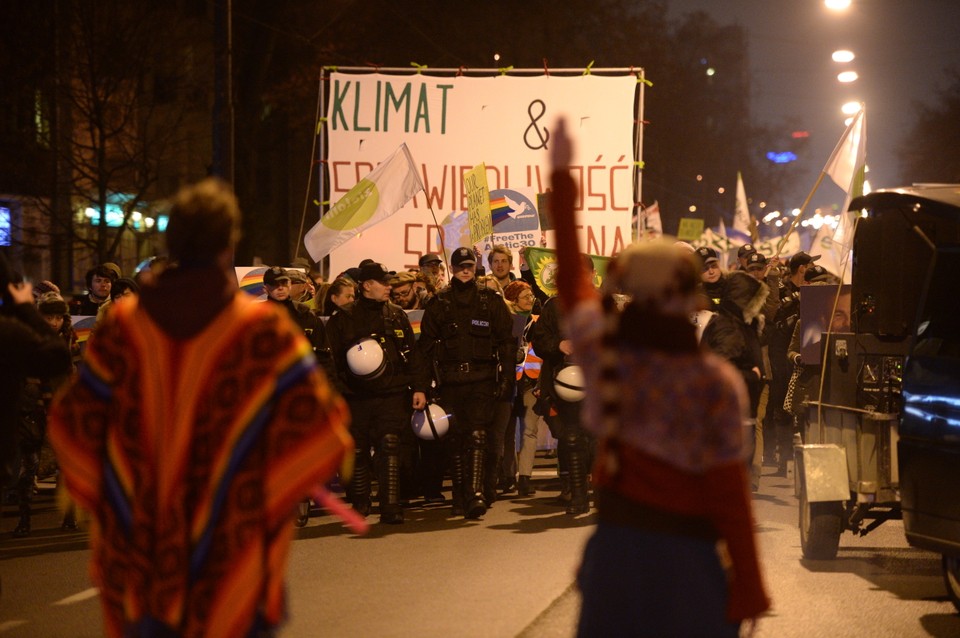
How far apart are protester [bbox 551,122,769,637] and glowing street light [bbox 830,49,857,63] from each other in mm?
23060

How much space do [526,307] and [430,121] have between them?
4.58 m

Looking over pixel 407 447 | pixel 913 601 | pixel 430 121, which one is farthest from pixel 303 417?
pixel 430 121

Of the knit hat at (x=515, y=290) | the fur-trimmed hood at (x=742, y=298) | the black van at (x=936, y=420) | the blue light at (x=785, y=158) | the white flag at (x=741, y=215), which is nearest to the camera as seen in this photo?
the black van at (x=936, y=420)

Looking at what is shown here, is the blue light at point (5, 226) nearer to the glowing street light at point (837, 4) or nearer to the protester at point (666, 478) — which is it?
the glowing street light at point (837, 4)

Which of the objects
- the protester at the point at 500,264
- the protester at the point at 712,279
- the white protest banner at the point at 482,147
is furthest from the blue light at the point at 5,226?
the protester at the point at 712,279

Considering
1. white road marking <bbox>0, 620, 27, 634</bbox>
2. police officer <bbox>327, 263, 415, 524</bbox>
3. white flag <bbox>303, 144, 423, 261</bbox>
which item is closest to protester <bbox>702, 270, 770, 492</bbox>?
police officer <bbox>327, 263, 415, 524</bbox>

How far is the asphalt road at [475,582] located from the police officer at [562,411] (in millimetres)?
286

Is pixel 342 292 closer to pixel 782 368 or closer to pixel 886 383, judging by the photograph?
pixel 886 383

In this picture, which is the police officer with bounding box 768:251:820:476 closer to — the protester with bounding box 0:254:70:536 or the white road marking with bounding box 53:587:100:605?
the white road marking with bounding box 53:587:100:605

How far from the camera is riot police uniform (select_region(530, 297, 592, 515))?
11.5 metres

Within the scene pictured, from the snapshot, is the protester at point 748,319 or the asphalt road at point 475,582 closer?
the asphalt road at point 475,582

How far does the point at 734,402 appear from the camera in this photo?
391cm

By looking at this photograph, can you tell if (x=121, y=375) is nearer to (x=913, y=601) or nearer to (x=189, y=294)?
(x=189, y=294)

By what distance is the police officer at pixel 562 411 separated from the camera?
11508mm
